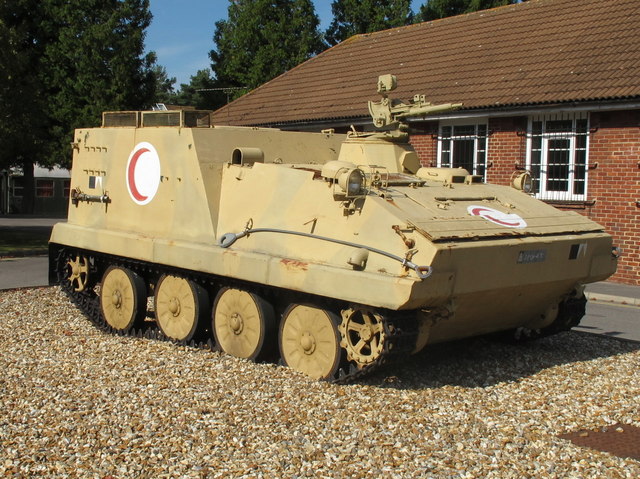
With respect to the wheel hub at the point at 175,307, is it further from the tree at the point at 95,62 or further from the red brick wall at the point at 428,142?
the tree at the point at 95,62

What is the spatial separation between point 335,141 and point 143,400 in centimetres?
449

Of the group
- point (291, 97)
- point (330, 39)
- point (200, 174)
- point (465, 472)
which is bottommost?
point (465, 472)

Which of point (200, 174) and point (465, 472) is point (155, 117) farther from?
point (465, 472)

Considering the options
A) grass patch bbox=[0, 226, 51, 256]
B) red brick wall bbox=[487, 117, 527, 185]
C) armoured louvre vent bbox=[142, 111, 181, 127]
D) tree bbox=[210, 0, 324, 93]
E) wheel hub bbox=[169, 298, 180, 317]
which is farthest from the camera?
tree bbox=[210, 0, 324, 93]

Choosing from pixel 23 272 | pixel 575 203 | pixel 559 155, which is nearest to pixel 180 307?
pixel 23 272

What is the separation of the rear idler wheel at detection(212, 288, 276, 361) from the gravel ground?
0.26 metres

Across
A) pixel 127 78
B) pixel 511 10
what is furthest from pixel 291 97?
pixel 127 78

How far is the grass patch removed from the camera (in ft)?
72.9

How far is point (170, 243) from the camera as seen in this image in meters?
9.33

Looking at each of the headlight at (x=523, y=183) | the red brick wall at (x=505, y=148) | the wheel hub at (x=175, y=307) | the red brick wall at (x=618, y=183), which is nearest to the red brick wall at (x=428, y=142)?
the red brick wall at (x=505, y=148)

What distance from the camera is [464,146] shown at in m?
18.2

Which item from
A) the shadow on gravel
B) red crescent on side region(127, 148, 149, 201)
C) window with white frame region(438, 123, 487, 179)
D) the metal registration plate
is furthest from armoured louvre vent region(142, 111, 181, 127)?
window with white frame region(438, 123, 487, 179)

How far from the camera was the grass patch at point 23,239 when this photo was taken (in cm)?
2222

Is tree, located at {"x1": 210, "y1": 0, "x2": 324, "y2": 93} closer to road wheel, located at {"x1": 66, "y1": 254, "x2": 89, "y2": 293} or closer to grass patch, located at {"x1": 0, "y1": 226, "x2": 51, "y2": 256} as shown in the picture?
grass patch, located at {"x1": 0, "y1": 226, "x2": 51, "y2": 256}
